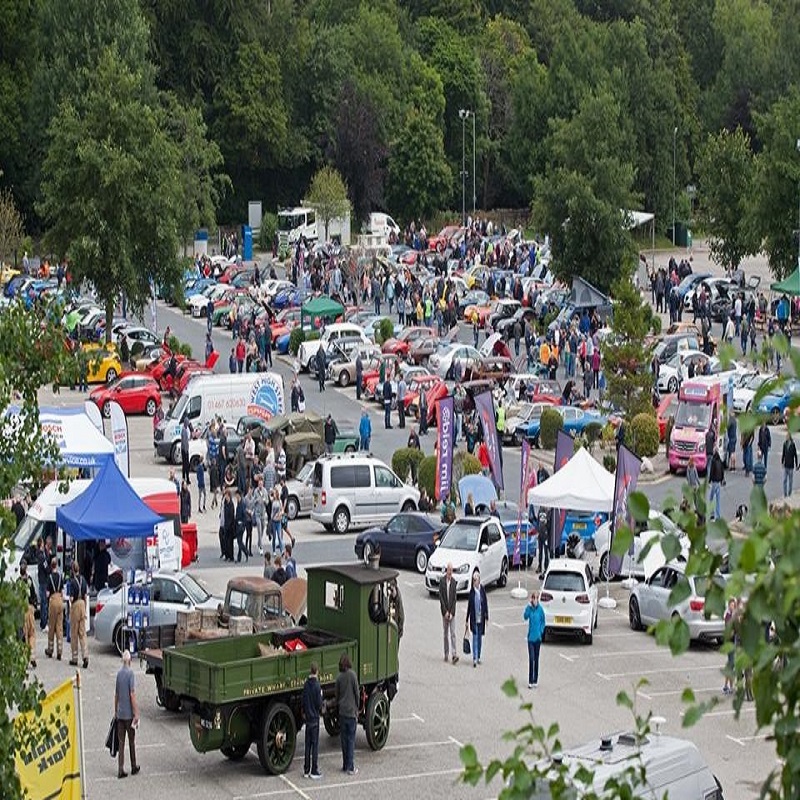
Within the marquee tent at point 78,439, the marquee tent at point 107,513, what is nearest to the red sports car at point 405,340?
the marquee tent at point 78,439

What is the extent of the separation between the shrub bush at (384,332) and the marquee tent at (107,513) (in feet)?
105

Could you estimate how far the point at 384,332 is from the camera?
62.3 metres

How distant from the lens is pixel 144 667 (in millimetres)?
27109

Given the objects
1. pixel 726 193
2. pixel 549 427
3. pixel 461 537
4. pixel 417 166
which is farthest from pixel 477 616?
pixel 417 166

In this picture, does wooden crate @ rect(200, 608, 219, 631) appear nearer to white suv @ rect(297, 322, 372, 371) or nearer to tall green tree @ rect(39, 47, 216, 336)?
white suv @ rect(297, 322, 372, 371)

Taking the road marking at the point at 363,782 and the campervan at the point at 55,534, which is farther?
the campervan at the point at 55,534

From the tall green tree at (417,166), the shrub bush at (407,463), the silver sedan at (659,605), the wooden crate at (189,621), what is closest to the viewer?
the wooden crate at (189,621)

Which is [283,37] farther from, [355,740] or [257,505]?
[355,740]

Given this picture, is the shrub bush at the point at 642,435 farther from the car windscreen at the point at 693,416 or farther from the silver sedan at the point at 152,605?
the silver sedan at the point at 152,605

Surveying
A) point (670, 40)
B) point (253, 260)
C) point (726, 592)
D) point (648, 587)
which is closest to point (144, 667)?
point (648, 587)

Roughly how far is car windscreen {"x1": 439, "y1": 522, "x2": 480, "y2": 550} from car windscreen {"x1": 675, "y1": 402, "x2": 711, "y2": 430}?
12694 millimetres

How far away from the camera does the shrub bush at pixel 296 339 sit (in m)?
62.1

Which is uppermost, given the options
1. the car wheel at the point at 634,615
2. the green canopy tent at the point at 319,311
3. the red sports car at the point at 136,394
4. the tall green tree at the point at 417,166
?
the tall green tree at the point at 417,166

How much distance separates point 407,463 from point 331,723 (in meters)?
18.9
